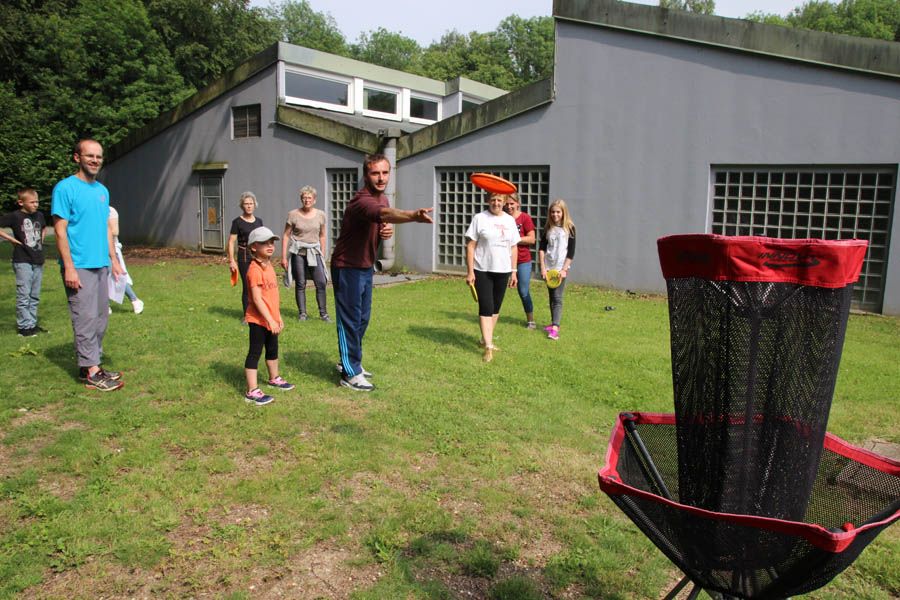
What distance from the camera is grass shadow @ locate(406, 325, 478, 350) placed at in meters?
7.85

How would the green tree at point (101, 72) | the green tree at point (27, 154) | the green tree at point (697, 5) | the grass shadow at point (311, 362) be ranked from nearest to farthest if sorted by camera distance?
the grass shadow at point (311, 362)
the green tree at point (27, 154)
the green tree at point (101, 72)
the green tree at point (697, 5)

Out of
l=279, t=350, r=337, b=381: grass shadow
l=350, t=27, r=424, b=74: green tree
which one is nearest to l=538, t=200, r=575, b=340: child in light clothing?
l=279, t=350, r=337, b=381: grass shadow

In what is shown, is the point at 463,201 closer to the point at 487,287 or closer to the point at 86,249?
the point at 487,287

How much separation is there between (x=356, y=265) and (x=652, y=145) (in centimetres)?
858

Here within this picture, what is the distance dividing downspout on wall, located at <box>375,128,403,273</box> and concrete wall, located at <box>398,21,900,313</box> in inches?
86.2

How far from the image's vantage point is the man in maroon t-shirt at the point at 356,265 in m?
5.47

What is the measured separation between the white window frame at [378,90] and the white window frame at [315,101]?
9.1 inches

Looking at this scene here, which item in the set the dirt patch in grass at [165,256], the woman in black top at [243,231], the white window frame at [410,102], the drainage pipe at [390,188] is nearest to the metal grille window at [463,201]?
the drainage pipe at [390,188]

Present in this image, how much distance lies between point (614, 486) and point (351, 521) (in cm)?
197

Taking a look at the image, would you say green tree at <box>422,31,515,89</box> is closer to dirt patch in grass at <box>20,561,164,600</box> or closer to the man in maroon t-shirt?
the man in maroon t-shirt

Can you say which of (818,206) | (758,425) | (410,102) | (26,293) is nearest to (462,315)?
(26,293)

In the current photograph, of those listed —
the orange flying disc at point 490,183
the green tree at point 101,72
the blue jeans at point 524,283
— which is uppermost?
the green tree at point 101,72

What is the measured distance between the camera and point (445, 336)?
27.2ft

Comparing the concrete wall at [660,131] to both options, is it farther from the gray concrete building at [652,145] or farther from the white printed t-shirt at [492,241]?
the white printed t-shirt at [492,241]
